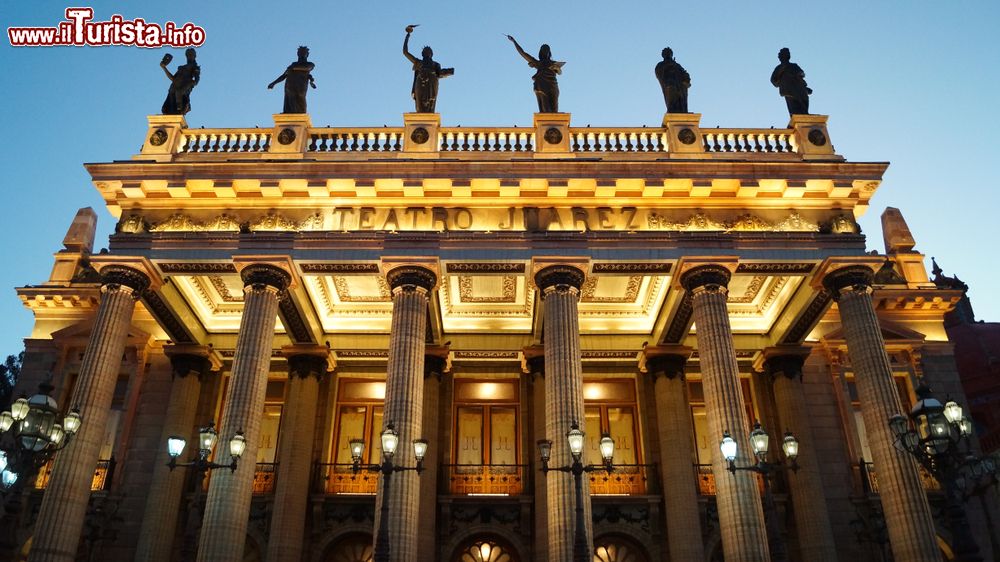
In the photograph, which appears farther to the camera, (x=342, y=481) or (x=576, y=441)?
(x=342, y=481)

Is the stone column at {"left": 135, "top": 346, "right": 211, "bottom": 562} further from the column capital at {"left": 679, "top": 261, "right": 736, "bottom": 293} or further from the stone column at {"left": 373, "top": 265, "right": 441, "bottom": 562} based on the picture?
the column capital at {"left": 679, "top": 261, "right": 736, "bottom": 293}


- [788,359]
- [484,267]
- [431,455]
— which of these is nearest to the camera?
[484,267]

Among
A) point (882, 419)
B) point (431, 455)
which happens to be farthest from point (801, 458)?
point (431, 455)

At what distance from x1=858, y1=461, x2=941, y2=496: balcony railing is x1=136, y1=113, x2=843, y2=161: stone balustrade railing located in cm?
828

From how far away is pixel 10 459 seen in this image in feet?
33.0

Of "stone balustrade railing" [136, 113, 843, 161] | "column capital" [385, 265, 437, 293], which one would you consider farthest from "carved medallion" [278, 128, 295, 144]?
"column capital" [385, 265, 437, 293]

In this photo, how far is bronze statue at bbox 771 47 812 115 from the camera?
20016 mm

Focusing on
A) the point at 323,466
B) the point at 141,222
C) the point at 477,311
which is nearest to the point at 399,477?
the point at 323,466

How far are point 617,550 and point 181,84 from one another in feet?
55.7

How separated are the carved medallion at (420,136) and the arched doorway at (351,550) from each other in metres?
10.3

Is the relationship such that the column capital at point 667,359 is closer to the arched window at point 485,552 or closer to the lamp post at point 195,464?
the arched window at point 485,552

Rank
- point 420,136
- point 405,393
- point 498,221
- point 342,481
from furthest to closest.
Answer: point 342,481 → point 420,136 → point 498,221 → point 405,393

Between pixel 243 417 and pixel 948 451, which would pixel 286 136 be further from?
pixel 948 451

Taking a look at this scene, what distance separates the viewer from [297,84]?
20047mm
